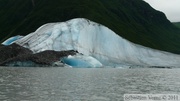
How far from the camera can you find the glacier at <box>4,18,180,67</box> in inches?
3708

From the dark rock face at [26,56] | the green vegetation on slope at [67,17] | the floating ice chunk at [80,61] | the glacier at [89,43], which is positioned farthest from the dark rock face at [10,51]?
the green vegetation on slope at [67,17]

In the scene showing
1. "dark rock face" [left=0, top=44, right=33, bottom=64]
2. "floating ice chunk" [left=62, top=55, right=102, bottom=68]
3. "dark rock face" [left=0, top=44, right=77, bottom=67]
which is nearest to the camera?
"dark rock face" [left=0, top=44, right=77, bottom=67]

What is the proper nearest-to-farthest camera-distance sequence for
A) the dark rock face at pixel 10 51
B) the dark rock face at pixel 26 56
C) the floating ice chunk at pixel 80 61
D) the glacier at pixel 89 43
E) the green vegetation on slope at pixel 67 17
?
the dark rock face at pixel 26 56 < the floating ice chunk at pixel 80 61 < the dark rock face at pixel 10 51 < the glacier at pixel 89 43 < the green vegetation on slope at pixel 67 17

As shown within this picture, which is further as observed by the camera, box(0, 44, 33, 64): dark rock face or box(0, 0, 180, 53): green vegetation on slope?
box(0, 0, 180, 53): green vegetation on slope

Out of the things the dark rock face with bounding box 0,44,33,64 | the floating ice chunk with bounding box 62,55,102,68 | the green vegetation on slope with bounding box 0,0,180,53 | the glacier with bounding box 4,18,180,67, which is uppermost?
the green vegetation on slope with bounding box 0,0,180,53

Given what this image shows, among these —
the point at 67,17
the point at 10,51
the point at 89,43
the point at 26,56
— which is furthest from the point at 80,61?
the point at 67,17

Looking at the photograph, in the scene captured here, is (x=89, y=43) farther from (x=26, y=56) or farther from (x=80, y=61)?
(x=26, y=56)

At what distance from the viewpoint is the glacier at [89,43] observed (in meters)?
94.2

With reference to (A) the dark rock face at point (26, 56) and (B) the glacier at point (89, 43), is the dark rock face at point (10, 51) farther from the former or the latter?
(B) the glacier at point (89, 43)

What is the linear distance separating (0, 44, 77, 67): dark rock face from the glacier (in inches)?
185

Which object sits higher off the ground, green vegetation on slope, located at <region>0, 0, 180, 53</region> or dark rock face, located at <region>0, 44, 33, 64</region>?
green vegetation on slope, located at <region>0, 0, 180, 53</region>

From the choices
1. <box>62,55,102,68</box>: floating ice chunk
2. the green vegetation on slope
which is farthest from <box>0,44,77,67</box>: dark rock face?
the green vegetation on slope

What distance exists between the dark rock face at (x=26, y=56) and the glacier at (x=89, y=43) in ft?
15.5

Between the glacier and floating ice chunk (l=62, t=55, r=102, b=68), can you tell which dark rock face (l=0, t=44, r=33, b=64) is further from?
floating ice chunk (l=62, t=55, r=102, b=68)
